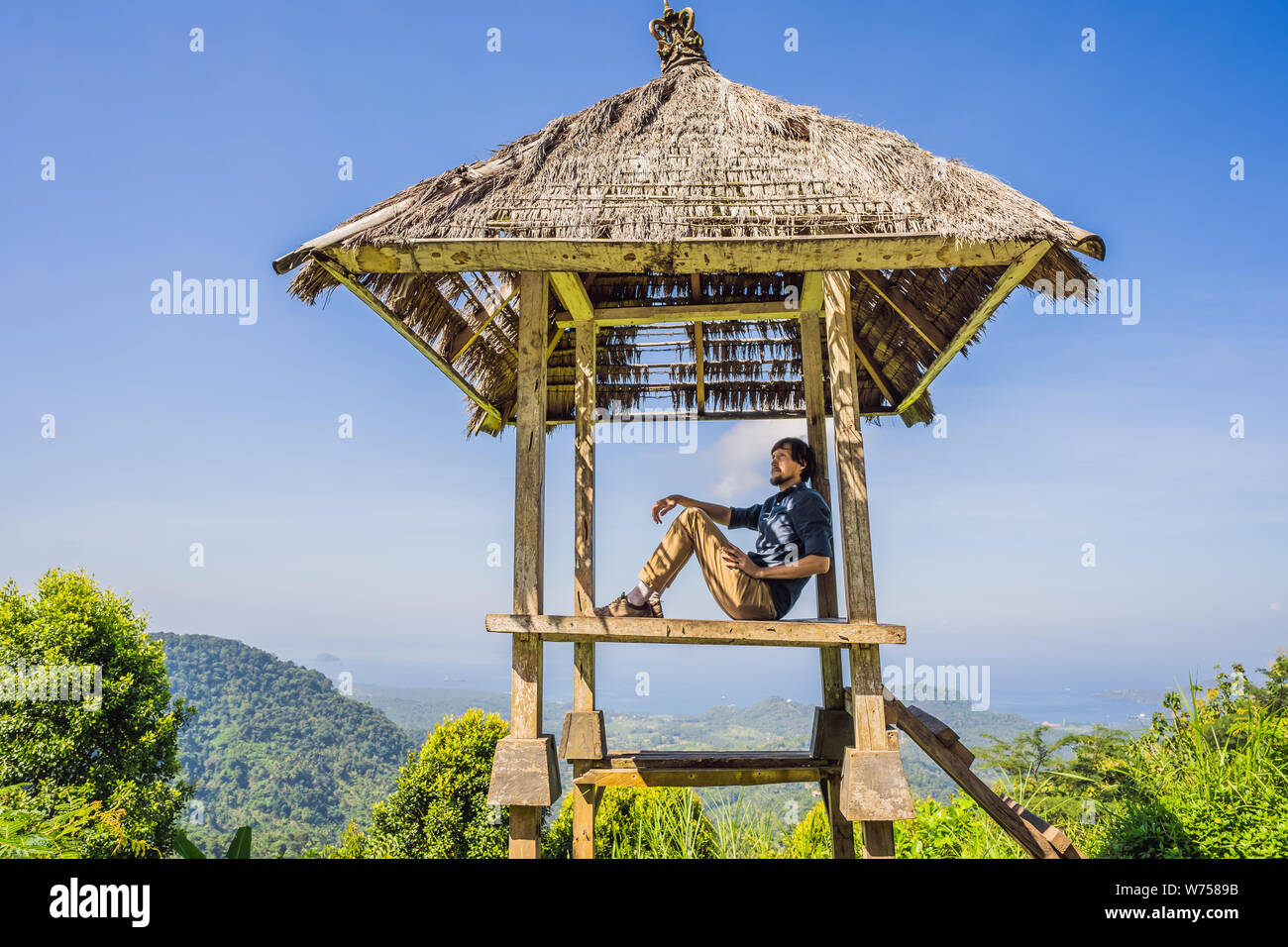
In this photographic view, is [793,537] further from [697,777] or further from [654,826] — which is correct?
[654,826]

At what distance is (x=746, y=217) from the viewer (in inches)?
141

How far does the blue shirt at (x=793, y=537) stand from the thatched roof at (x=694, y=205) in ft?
4.64

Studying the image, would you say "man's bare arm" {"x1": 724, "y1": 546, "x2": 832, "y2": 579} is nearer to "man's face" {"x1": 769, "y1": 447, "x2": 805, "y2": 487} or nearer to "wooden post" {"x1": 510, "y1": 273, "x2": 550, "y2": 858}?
"man's face" {"x1": 769, "y1": 447, "x2": 805, "y2": 487}

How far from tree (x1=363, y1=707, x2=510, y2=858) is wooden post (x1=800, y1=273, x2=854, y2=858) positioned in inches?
276

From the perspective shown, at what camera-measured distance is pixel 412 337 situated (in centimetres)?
471

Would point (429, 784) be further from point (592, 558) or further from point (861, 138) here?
point (861, 138)

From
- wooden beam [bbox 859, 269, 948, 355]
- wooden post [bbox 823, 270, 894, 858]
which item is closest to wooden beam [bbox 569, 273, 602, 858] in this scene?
wooden post [bbox 823, 270, 894, 858]

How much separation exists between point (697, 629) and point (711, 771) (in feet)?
5.41

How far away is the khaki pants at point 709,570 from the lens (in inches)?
160

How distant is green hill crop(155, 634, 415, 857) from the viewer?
28.9 meters

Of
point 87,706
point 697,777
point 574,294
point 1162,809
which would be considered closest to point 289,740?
point 87,706

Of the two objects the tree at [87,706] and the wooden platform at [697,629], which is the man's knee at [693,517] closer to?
the wooden platform at [697,629]

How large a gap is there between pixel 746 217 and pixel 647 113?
4.46 ft
